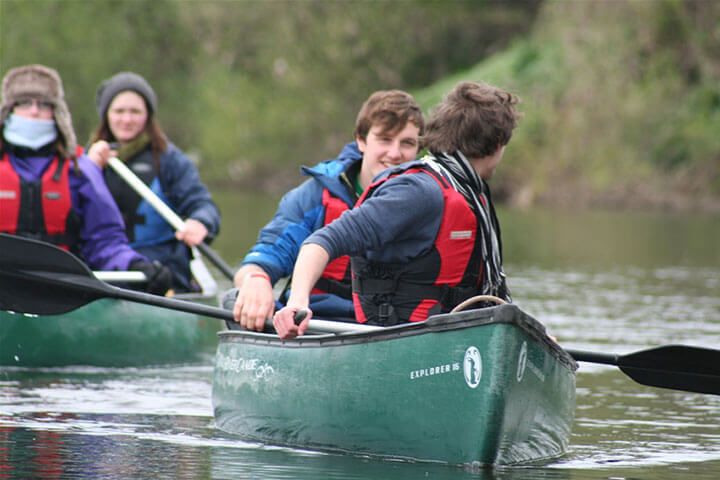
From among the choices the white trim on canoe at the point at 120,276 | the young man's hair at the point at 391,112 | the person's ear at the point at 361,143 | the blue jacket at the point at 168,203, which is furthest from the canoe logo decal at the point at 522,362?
the blue jacket at the point at 168,203

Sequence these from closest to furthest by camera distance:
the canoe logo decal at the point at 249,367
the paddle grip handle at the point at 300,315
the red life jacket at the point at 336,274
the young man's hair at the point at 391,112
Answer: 1. the paddle grip handle at the point at 300,315
2. the canoe logo decal at the point at 249,367
3. the young man's hair at the point at 391,112
4. the red life jacket at the point at 336,274

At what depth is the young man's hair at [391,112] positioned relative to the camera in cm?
673

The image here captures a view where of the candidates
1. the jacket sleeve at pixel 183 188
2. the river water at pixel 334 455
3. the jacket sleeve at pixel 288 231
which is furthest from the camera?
the jacket sleeve at pixel 183 188

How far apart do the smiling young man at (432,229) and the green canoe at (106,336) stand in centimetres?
318

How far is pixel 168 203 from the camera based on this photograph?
1025 cm

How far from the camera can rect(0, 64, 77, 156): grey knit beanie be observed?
28.7ft

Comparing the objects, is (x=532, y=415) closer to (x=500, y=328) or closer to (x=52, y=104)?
(x=500, y=328)

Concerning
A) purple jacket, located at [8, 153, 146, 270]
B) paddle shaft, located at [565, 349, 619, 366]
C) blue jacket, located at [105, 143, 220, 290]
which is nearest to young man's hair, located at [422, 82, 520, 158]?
paddle shaft, located at [565, 349, 619, 366]

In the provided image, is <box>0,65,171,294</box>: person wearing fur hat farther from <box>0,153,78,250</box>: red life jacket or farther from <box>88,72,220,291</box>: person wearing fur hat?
<box>88,72,220,291</box>: person wearing fur hat

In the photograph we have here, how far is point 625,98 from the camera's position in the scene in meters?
31.6

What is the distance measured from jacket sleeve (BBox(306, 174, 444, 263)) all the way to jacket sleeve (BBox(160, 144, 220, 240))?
4.45 meters

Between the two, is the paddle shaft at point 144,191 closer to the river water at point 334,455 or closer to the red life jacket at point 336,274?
the river water at point 334,455

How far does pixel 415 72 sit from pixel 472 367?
142 feet

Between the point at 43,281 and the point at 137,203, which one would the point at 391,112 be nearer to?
the point at 43,281
